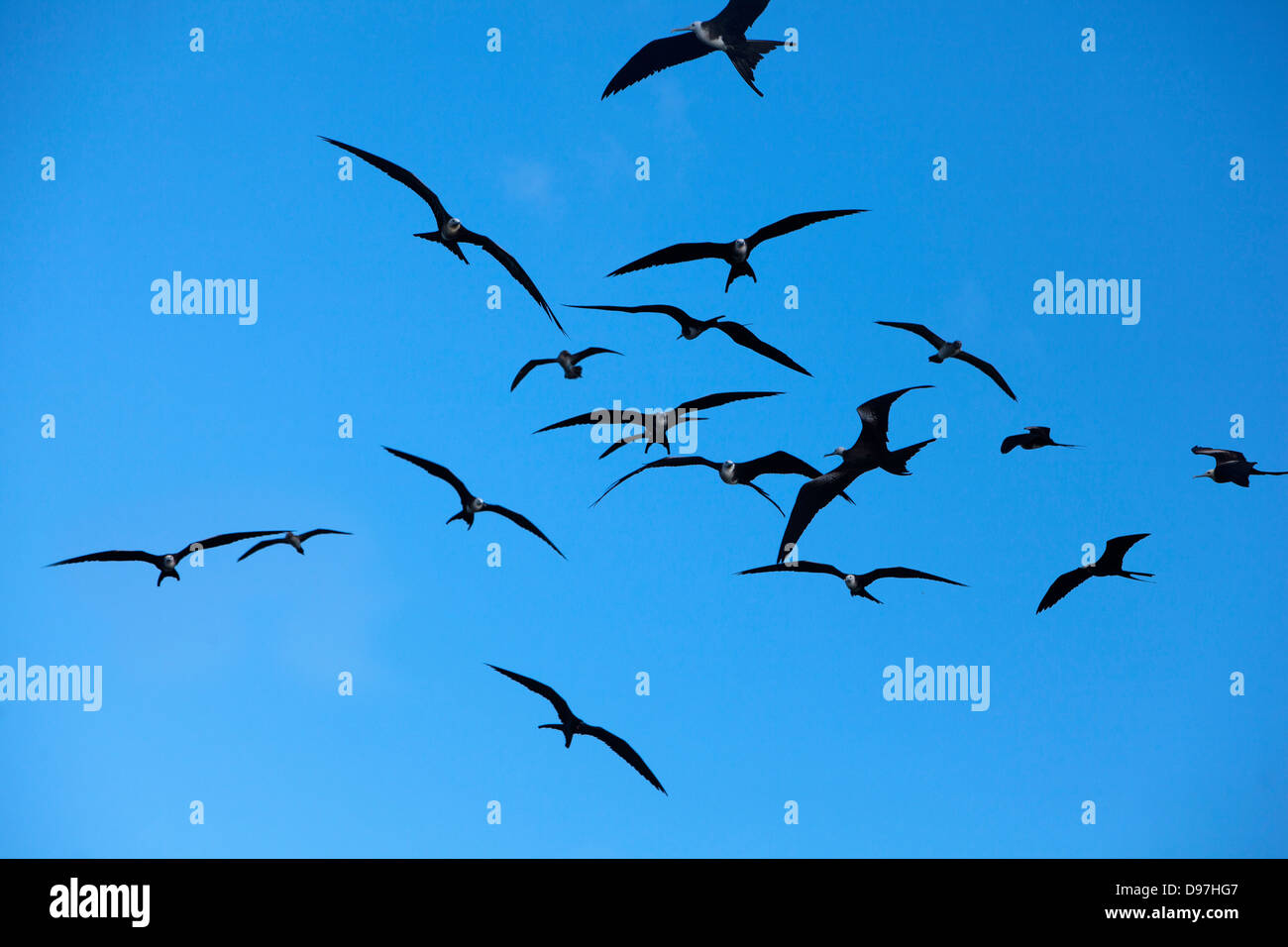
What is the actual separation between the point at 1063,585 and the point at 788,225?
30.8 feet

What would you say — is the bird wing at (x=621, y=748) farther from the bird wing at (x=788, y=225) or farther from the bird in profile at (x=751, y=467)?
the bird wing at (x=788, y=225)

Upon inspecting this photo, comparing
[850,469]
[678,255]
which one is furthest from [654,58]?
[850,469]

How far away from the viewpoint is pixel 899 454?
1741cm

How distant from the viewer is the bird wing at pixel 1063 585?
21.1 m

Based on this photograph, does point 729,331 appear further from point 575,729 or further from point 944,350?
point 575,729

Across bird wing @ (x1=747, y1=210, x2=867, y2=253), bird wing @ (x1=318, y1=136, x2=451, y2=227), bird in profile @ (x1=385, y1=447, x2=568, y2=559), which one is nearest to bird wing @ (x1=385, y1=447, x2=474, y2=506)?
bird in profile @ (x1=385, y1=447, x2=568, y2=559)

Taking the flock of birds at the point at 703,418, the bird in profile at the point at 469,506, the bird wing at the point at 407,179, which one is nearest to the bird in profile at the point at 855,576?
the flock of birds at the point at 703,418

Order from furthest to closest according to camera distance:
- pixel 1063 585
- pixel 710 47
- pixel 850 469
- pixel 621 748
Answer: pixel 1063 585, pixel 621 748, pixel 850 469, pixel 710 47

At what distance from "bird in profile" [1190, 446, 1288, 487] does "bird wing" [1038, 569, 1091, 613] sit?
287cm

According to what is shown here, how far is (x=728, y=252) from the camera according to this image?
1819 centimetres

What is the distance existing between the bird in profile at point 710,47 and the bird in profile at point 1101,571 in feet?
36.0
